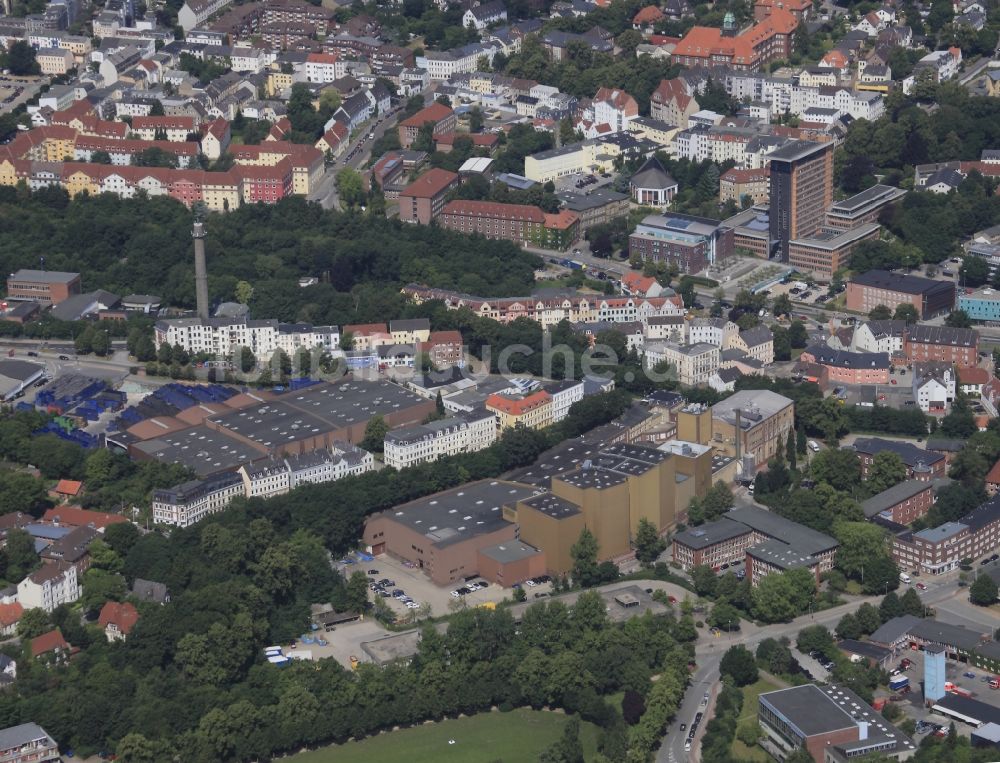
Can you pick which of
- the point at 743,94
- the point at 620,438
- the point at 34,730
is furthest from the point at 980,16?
the point at 34,730

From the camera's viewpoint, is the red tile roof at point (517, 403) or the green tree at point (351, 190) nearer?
the red tile roof at point (517, 403)

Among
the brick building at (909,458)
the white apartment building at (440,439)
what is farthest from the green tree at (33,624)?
the brick building at (909,458)

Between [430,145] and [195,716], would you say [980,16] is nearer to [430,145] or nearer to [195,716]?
[430,145]

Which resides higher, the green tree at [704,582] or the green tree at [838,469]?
the green tree at [838,469]

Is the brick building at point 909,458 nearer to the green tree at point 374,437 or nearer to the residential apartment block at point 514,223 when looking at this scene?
the green tree at point 374,437

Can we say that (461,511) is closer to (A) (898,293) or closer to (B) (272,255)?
(B) (272,255)

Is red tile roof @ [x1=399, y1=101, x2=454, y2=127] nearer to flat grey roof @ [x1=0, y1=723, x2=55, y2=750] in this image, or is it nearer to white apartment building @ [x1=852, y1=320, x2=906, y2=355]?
white apartment building @ [x1=852, y1=320, x2=906, y2=355]

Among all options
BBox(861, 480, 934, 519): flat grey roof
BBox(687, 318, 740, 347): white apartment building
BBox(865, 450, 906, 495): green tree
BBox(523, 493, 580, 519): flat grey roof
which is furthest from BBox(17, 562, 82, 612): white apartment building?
BBox(687, 318, 740, 347): white apartment building
